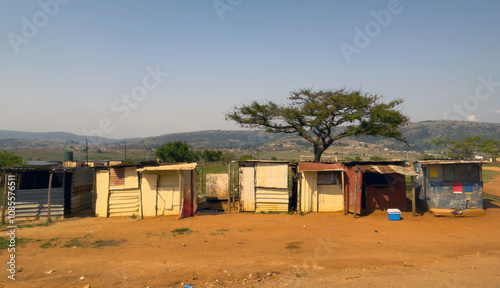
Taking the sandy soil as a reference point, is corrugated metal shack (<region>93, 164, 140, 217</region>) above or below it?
above

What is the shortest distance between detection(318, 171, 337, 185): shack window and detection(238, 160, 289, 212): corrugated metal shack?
191 cm

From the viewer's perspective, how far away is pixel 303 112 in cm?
2303

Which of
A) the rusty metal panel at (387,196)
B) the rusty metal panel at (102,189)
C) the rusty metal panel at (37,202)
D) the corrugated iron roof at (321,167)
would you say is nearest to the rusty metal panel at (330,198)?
the corrugated iron roof at (321,167)

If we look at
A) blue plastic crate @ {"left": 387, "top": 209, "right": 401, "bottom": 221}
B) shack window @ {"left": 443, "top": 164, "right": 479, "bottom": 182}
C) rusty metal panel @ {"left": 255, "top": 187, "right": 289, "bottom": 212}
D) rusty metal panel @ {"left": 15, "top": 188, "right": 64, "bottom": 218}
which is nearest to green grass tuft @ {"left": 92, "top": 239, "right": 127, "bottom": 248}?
rusty metal panel @ {"left": 15, "top": 188, "right": 64, "bottom": 218}

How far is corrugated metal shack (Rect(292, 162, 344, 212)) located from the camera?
1540 centimetres

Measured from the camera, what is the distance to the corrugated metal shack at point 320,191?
15398 millimetres

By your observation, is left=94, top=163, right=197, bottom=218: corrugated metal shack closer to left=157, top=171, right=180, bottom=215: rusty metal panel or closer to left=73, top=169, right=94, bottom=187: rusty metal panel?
left=157, top=171, right=180, bottom=215: rusty metal panel

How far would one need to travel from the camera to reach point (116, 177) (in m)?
14.6

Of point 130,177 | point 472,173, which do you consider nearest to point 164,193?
point 130,177

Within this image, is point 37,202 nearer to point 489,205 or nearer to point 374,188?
point 374,188

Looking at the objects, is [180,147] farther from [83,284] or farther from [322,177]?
[83,284]

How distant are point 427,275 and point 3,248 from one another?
43.3ft

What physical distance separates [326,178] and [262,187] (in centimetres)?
346

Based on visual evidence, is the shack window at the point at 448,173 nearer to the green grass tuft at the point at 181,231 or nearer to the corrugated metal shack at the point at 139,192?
the corrugated metal shack at the point at 139,192
